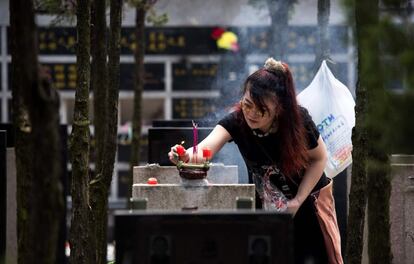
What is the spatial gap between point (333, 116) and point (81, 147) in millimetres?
2500

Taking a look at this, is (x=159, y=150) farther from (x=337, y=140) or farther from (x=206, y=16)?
(x=206, y=16)

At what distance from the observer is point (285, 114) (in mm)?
7293

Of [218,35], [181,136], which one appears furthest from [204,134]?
[218,35]

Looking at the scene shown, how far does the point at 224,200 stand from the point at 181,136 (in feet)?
13.7

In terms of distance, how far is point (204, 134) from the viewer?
11.0 metres

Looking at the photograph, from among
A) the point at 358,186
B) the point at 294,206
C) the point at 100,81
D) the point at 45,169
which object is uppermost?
the point at 100,81

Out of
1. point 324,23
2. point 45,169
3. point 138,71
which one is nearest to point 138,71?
point 138,71

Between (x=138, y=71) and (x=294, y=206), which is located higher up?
(x=138, y=71)

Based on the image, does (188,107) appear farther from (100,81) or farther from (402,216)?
(402,216)

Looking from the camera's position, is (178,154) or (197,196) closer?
(178,154)

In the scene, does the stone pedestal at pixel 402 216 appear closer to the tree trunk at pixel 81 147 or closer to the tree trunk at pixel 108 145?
the tree trunk at pixel 108 145

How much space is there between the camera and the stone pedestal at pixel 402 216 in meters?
11.5

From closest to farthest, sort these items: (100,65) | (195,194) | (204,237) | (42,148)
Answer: (42,148), (204,237), (195,194), (100,65)

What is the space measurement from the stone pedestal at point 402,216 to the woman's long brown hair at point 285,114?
4.28 m
